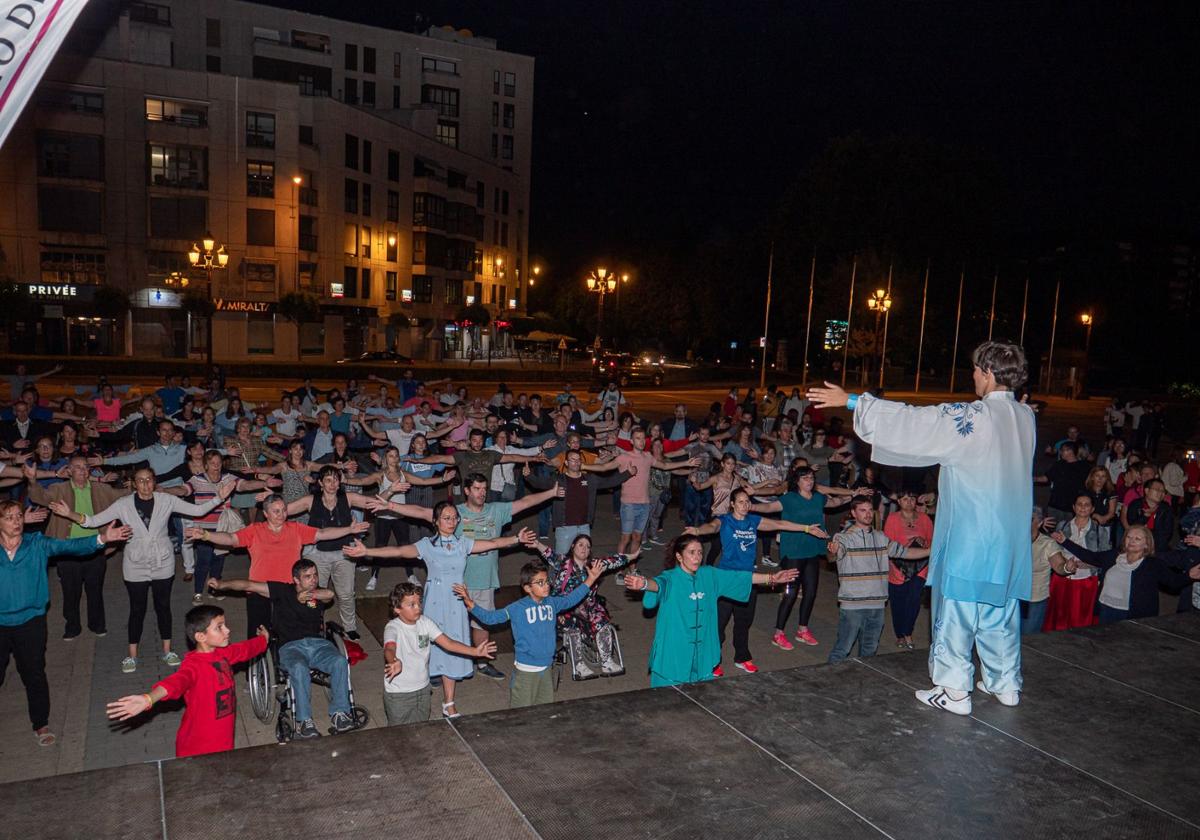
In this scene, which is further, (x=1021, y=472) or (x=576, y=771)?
(x=1021, y=472)

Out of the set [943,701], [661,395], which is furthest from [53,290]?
[943,701]

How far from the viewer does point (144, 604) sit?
8.05m

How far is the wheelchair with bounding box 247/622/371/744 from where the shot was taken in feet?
20.3

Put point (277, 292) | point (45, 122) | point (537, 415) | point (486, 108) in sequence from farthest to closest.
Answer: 1. point (486, 108)
2. point (277, 292)
3. point (45, 122)
4. point (537, 415)

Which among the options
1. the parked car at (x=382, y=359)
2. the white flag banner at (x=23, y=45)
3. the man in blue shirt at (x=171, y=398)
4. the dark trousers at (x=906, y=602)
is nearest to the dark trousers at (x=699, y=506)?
the dark trousers at (x=906, y=602)

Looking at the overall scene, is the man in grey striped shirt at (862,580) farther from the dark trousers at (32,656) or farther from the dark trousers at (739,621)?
the dark trousers at (32,656)

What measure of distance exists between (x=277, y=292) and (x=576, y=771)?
51480 millimetres

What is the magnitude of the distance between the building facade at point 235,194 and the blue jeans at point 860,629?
34005 millimetres

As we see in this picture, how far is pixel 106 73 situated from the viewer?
44719mm

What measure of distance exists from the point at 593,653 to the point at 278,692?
2.60m

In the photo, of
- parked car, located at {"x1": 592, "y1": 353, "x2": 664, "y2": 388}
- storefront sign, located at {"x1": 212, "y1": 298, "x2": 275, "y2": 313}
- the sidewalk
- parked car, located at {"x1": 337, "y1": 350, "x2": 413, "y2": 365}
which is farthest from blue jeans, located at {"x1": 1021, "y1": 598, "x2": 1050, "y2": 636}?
storefront sign, located at {"x1": 212, "y1": 298, "x2": 275, "y2": 313}

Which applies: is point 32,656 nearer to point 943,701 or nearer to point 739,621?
point 739,621

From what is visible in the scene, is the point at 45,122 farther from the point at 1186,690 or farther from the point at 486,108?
the point at 1186,690

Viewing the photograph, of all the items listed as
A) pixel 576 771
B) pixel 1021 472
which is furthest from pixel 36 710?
pixel 1021 472
